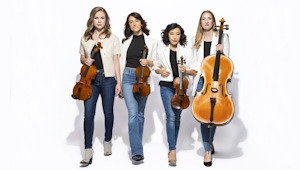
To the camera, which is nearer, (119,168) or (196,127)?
(119,168)

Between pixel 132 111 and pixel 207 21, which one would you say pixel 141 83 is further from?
pixel 207 21

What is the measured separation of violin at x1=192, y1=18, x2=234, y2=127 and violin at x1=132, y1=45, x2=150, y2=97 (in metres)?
0.63

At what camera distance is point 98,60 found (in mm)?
5461

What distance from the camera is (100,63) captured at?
5.46 metres

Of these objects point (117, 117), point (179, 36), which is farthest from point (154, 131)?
point (179, 36)

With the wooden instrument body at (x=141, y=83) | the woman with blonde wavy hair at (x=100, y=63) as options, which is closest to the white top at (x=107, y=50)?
the woman with blonde wavy hair at (x=100, y=63)

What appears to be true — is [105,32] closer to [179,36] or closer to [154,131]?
[179,36]

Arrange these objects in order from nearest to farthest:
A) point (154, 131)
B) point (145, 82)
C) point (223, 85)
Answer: point (223, 85) → point (145, 82) → point (154, 131)

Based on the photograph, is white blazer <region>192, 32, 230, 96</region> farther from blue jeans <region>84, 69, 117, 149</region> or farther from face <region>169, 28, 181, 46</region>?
blue jeans <region>84, 69, 117, 149</region>

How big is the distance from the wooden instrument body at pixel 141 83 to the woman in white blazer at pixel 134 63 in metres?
0.07

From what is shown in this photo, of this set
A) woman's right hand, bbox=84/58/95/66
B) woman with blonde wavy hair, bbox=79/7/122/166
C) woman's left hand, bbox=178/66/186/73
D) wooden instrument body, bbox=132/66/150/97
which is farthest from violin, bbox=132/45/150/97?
woman's right hand, bbox=84/58/95/66

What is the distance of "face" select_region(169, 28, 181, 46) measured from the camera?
5406 mm

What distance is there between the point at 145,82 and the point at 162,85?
221mm

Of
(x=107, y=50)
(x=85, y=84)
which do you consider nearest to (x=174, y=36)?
(x=107, y=50)
